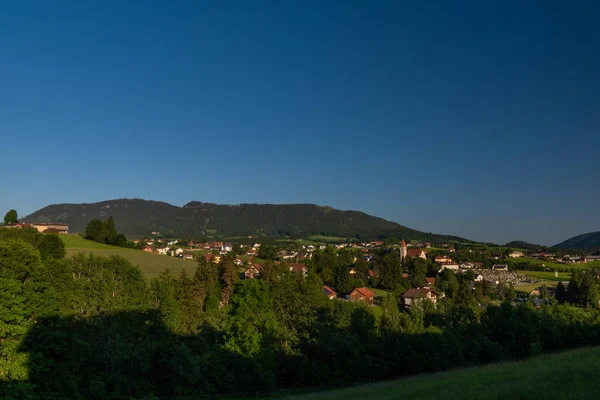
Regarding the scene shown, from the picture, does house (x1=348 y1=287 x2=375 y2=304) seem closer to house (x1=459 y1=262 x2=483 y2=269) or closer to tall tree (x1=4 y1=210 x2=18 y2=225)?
house (x1=459 y1=262 x2=483 y2=269)

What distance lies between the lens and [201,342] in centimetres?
3678

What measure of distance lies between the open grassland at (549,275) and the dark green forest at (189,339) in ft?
307

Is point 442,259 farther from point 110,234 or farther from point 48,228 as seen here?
point 48,228

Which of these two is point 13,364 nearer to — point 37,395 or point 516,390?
point 37,395

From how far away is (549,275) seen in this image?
5064 inches

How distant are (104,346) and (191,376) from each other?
7.17 m

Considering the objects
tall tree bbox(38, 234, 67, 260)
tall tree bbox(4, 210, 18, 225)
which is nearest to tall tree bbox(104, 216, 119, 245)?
tall tree bbox(4, 210, 18, 225)

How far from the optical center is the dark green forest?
27.3 metres

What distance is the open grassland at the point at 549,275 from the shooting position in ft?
402

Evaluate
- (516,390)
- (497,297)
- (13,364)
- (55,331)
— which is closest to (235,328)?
(55,331)

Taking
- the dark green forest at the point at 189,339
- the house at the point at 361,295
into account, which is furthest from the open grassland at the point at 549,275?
the dark green forest at the point at 189,339

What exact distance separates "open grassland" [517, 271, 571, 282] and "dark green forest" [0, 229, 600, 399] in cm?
9362

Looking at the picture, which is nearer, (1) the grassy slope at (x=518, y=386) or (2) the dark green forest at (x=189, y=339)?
(1) the grassy slope at (x=518, y=386)

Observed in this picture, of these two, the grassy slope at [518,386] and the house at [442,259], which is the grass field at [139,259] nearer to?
the grassy slope at [518,386]
